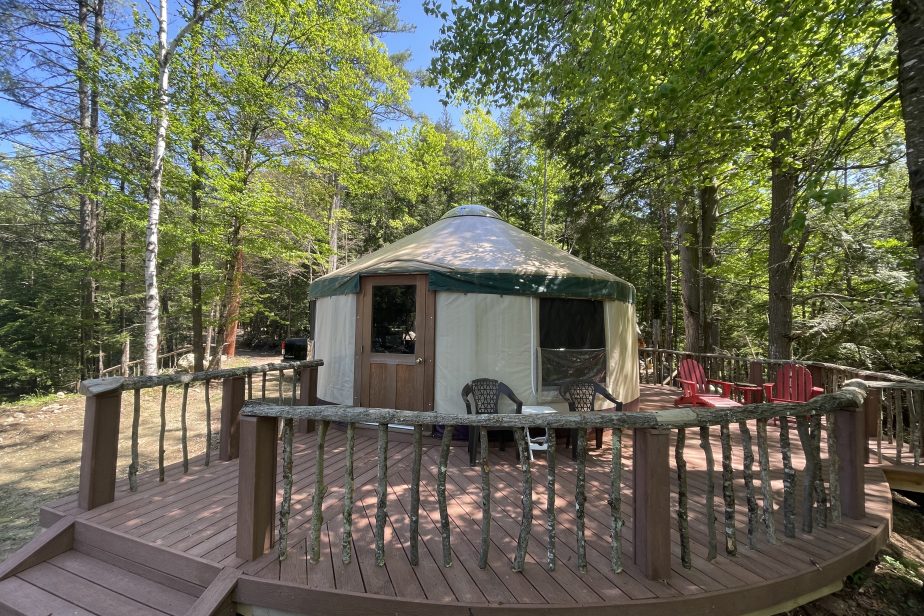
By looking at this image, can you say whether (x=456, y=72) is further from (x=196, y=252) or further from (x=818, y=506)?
(x=196, y=252)

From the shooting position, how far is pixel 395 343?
4684 mm

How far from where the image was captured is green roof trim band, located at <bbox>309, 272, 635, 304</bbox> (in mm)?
4242

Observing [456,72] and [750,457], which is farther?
[456,72]

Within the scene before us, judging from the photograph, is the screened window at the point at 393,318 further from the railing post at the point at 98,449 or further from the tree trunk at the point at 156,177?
the tree trunk at the point at 156,177

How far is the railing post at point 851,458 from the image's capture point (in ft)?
7.64

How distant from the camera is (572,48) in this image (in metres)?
4.01

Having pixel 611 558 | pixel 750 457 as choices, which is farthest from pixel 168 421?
pixel 750 457

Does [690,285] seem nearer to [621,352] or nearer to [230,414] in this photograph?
[621,352]

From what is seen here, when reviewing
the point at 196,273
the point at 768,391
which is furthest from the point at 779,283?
the point at 196,273

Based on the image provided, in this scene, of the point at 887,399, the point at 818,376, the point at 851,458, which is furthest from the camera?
the point at 818,376

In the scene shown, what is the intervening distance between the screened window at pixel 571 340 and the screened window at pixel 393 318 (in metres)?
1.64

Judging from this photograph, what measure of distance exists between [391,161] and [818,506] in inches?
418

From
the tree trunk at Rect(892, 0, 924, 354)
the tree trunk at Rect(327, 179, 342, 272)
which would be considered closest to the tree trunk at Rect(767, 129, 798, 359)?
the tree trunk at Rect(892, 0, 924, 354)

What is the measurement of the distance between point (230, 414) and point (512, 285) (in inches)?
125
